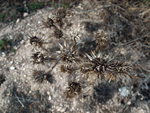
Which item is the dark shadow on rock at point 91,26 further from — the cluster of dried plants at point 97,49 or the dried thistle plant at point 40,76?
the dried thistle plant at point 40,76

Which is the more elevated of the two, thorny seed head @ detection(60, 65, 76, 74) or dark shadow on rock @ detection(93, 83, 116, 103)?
thorny seed head @ detection(60, 65, 76, 74)

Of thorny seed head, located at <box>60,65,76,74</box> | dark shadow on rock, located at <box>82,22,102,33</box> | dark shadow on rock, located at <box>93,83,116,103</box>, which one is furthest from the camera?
dark shadow on rock, located at <box>82,22,102,33</box>

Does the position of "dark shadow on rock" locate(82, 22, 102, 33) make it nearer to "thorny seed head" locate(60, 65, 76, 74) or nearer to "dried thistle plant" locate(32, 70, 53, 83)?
"thorny seed head" locate(60, 65, 76, 74)

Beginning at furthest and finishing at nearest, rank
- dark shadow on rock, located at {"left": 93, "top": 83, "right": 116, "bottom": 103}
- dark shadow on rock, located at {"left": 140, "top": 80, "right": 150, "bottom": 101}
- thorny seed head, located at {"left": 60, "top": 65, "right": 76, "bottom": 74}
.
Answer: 1. dark shadow on rock, located at {"left": 140, "top": 80, "right": 150, "bottom": 101}
2. dark shadow on rock, located at {"left": 93, "top": 83, "right": 116, "bottom": 103}
3. thorny seed head, located at {"left": 60, "top": 65, "right": 76, "bottom": 74}

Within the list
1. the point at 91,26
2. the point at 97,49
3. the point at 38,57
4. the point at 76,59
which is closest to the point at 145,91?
the point at 97,49

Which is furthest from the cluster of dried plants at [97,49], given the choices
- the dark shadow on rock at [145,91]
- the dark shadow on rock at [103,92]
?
the dark shadow on rock at [145,91]

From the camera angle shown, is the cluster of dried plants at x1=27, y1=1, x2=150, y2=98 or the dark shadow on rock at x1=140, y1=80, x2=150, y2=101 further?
the dark shadow on rock at x1=140, y1=80, x2=150, y2=101

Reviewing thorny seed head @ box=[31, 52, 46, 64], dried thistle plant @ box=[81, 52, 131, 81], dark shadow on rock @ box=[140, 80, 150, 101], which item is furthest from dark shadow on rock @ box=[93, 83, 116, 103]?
thorny seed head @ box=[31, 52, 46, 64]
